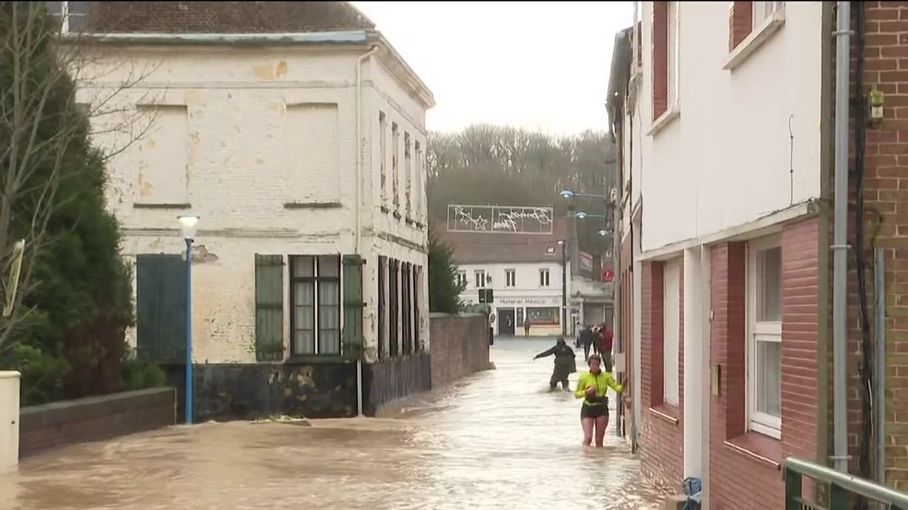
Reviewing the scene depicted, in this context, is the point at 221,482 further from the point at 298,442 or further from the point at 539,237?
the point at 539,237

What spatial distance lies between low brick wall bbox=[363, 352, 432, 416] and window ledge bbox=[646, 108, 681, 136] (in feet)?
44.6

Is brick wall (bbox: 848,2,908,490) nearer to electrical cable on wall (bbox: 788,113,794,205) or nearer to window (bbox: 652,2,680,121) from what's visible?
electrical cable on wall (bbox: 788,113,794,205)

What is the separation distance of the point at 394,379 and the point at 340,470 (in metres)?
13.4

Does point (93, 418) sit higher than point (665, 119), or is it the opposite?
point (665, 119)

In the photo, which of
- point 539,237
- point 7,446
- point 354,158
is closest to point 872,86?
point 7,446

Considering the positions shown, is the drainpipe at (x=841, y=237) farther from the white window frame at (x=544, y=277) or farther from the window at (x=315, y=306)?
the white window frame at (x=544, y=277)

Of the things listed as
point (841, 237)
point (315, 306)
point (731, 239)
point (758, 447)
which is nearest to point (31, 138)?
point (315, 306)

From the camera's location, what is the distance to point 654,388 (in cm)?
1393

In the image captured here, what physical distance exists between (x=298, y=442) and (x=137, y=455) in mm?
3197

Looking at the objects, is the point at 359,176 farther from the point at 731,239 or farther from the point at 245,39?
the point at 731,239

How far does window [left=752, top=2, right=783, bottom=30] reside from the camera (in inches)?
343

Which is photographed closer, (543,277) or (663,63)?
(663,63)

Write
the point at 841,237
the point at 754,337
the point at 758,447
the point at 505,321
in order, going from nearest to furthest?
the point at 841,237, the point at 758,447, the point at 754,337, the point at 505,321

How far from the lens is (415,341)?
106ft
